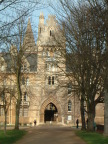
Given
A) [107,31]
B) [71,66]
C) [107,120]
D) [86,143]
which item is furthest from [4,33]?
[71,66]

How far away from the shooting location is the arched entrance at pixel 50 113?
58250 millimetres

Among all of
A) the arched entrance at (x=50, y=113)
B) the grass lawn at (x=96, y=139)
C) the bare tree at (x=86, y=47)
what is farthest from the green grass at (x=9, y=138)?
the arched entrance at (x=50, y=113)

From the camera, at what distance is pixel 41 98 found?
5619 centimetres

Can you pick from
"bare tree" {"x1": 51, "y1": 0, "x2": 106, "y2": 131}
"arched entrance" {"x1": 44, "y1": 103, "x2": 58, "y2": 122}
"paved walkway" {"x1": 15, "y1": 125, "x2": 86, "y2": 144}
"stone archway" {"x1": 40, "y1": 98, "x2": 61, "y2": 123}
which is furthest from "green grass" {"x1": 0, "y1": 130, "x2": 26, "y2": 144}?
"arched entrance" {"x1": 44, "y1": 103, "x2": 58, "y2": 122}

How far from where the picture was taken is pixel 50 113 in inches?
2351

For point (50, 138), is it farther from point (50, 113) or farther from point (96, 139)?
point (50, 113)

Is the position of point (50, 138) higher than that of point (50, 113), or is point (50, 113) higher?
point (50, 113)

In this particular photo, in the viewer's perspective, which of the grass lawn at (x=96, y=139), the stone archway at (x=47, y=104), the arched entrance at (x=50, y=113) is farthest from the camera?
the arched entrance at (x=50, y=113)

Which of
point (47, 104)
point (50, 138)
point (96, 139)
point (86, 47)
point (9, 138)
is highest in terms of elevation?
point (86, 47)

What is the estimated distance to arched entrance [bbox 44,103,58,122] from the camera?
58250 millimetres

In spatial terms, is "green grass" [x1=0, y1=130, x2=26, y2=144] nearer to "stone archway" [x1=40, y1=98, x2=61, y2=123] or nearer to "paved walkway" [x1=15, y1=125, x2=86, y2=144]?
"paved walkway" [x1=15, y1=125, x2=86, y2=144]

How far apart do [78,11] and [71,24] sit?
1.41 meters

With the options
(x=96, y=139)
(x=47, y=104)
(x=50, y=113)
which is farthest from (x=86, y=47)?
(x=50, y=113)

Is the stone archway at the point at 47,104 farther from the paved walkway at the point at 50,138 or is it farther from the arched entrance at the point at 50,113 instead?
the paved walkway at the point at 50,138
